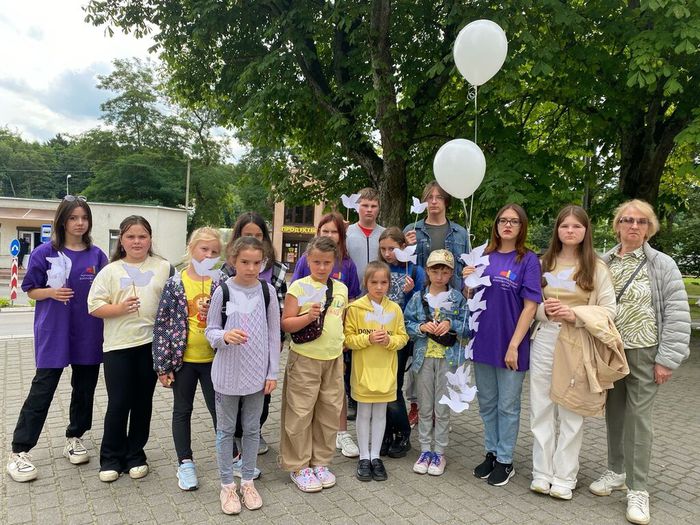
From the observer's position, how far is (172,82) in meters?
10.5

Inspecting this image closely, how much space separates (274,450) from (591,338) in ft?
8.61

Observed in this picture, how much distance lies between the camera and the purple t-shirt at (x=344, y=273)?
3766 mm

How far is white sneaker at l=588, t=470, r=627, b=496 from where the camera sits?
3.40 m

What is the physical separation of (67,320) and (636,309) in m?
3.91

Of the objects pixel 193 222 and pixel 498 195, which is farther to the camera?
pixel 193 222

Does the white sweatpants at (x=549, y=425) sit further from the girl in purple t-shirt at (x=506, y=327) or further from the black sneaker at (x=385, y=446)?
the black sneaker at (x=385, y=446)

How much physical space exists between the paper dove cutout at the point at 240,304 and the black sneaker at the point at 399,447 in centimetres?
180

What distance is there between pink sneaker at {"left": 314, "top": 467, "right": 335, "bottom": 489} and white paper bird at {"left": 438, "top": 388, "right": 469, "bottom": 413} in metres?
0.96

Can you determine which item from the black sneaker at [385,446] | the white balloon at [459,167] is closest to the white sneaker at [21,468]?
the black sneaker at [385,446]

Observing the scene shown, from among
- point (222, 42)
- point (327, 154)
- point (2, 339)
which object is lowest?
point (2, 339)

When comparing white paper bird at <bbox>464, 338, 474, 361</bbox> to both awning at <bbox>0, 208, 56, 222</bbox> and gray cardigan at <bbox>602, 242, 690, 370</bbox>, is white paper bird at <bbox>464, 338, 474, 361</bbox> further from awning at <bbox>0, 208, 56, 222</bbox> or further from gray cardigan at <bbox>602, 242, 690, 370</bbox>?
awning at <bbox>0, 208, 56, 222</bbox>

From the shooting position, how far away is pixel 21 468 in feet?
10.9

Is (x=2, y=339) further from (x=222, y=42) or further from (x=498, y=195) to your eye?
(x=498, y=195)

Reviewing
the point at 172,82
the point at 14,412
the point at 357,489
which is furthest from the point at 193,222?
the point at 357,489
